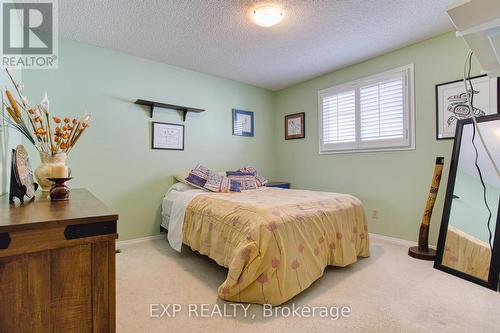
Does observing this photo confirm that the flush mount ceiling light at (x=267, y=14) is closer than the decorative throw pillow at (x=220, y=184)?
Yes

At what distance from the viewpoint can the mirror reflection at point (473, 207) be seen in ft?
6.31

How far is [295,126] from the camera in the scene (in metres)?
4.36

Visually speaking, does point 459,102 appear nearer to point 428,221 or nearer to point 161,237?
point 428,221

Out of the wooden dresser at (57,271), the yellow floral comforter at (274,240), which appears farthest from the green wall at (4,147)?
the yellow floral comforter at (274,240)

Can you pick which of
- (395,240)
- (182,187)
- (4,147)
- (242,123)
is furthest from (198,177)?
(395,240)

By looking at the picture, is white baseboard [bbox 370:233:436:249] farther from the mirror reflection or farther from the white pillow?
the white pillow

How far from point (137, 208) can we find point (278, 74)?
2.88 meters

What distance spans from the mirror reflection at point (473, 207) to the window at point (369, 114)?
80 centimetres

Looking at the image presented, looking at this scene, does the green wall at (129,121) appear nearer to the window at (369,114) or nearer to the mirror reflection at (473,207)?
the window at (369,114)

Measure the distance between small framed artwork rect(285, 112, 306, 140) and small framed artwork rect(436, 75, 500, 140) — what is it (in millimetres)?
1900

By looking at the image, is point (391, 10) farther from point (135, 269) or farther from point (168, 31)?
point (135, 269)

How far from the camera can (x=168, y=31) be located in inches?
103

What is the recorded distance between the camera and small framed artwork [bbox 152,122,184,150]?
334 cm

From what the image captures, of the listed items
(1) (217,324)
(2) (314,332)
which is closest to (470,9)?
(2) (314,332)
